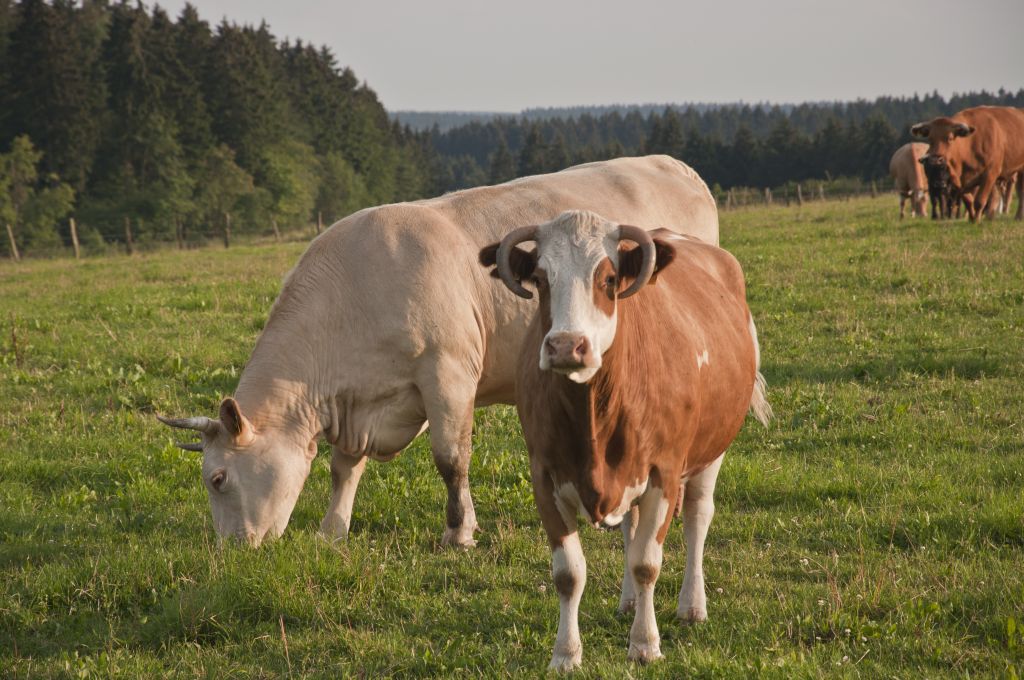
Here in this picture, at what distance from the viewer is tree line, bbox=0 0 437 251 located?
59.5 meters

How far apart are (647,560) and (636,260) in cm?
155

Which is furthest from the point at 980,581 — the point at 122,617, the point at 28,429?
the point at 28,429

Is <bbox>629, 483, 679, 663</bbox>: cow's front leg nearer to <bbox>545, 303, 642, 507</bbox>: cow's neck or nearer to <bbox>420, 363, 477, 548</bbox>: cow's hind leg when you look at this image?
<bbox>545, 303, 642, 507</bbox>: cow's neck

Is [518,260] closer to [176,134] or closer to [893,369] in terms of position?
[893,369]

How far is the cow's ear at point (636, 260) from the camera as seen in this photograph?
453cm

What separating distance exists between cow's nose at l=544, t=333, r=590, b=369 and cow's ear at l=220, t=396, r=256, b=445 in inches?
122

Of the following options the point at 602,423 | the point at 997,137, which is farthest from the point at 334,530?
the point at 997,137

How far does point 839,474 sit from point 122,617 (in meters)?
5.28

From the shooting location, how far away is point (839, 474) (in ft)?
24.6

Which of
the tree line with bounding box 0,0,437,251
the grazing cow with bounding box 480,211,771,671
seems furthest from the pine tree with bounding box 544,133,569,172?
the grazing cow with bounding box 480,211,771,671

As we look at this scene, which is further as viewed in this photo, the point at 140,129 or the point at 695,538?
the point at 140,129

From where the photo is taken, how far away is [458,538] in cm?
688

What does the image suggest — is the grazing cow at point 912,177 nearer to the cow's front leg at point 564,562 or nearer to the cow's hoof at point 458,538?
the cow's hoof at point 458,538

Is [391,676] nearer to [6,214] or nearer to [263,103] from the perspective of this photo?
[6,214]
